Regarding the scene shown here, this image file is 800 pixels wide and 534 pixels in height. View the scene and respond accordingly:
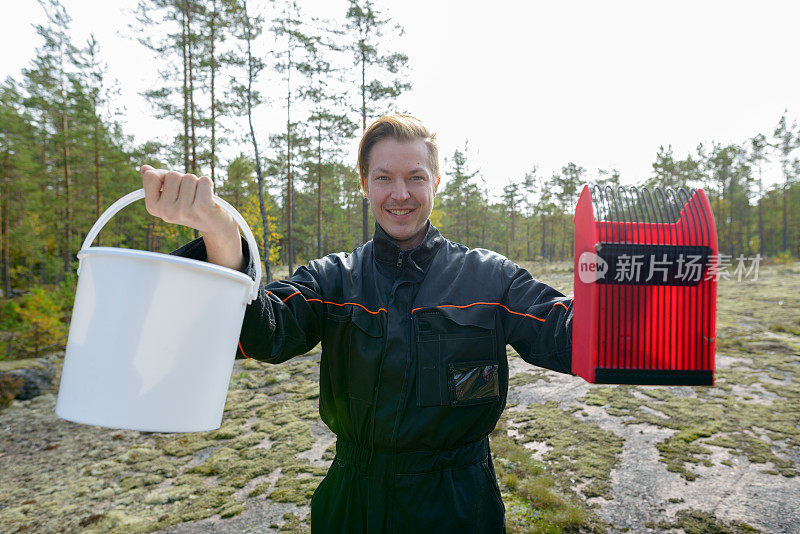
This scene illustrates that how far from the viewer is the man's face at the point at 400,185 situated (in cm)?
176

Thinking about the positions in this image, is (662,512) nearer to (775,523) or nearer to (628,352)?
(775,523)

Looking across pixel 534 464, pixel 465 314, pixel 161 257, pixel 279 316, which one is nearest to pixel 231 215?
pixel 161 257

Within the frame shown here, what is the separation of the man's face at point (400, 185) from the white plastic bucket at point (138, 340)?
821 millimetres

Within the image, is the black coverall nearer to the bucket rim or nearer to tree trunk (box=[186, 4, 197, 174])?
the bucket rim

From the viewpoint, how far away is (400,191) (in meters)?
1.75

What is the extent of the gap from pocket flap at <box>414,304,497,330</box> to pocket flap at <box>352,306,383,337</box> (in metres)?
0.15

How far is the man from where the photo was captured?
63.4 inches

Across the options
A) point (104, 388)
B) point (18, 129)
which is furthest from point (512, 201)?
point (104, 388)

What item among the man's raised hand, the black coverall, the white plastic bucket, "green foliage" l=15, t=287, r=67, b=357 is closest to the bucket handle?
the man's raised hand

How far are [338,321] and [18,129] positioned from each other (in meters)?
25.2

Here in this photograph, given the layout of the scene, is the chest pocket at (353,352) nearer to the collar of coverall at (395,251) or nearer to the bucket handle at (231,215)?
the collar of coverall at (395,251)

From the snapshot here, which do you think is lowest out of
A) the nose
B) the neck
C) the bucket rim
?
the bucket rim

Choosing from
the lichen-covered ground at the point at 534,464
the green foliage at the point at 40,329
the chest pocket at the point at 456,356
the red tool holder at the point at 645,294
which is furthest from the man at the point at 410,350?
the green foliage at the point at 40,329

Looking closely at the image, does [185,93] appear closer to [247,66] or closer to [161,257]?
[247,66]
